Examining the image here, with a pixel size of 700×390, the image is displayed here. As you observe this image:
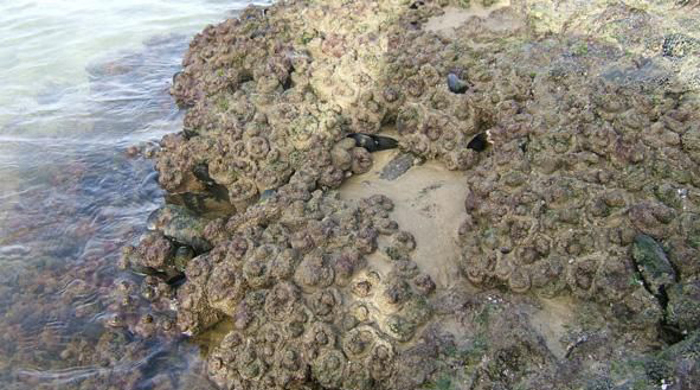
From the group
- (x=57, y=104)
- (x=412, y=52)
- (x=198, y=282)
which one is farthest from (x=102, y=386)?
(x=57, y=104)

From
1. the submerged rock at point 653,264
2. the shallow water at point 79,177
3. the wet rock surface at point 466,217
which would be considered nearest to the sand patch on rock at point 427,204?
the wet rock surface at point 466,217

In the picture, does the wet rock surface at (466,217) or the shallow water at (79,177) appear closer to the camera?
the wet rock surface at (466,217)

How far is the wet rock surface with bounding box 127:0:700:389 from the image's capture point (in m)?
3.09

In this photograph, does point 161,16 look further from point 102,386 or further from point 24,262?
point 102,386

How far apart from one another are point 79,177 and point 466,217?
3925 mm

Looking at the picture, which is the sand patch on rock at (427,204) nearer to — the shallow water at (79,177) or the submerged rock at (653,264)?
the submerged rock at (653,264)

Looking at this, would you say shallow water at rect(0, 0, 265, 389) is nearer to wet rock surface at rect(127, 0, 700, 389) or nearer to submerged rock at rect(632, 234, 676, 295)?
wet rock surface at rect(127, 0, 700, 389)

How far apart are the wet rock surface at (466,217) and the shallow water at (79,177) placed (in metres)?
0.35

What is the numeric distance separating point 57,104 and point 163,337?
4409 millimetres

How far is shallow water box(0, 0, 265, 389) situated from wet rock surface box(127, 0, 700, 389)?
1.14 feet

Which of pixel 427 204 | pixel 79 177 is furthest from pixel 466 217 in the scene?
pixel 79 177

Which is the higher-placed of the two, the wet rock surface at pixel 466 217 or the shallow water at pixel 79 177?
the wet rock surface at pixel 466 217

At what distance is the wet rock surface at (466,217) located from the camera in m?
3.09

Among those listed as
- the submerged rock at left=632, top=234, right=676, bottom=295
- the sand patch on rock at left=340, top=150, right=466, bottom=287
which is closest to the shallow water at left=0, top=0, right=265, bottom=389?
the sand patch on rock at left=340, top=150, right=466, bottom=287
